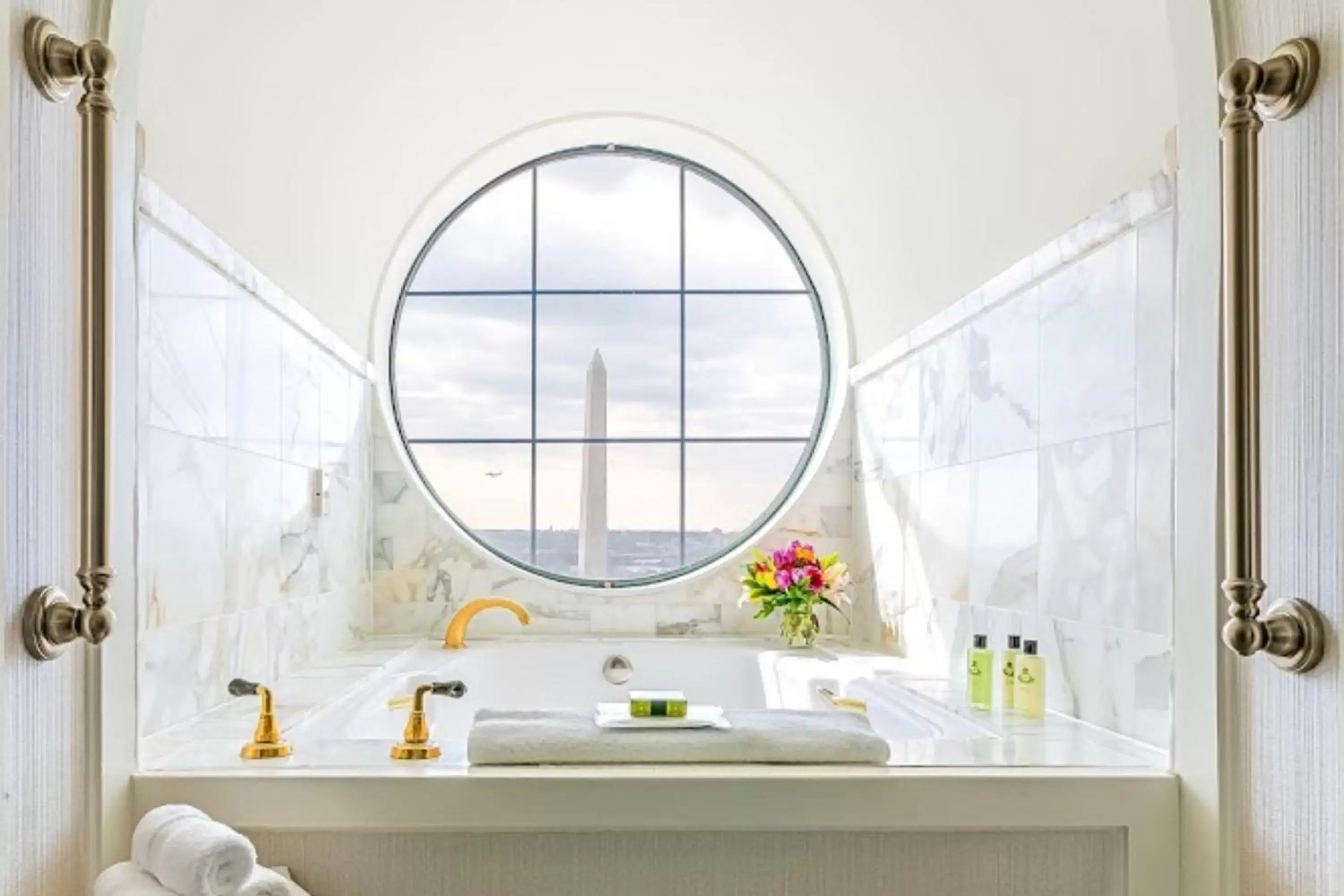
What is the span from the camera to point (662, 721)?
1.89 m

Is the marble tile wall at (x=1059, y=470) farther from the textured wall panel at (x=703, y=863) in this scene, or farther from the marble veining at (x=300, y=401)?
the marble veining at (x=300, y=401)

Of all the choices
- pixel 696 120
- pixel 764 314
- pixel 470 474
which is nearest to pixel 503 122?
pixel 696 120

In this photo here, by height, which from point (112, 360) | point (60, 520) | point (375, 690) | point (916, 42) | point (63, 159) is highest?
point (916, 42)

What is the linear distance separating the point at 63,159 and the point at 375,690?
1.55 m

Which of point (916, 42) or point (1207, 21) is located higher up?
point (916, 42)

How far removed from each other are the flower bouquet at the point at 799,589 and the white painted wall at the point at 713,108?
26.6 inches

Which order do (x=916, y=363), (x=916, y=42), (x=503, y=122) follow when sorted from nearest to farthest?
1. (x=916, y=42)
2. (x=916, y=363)
3. (x=503, y=122)

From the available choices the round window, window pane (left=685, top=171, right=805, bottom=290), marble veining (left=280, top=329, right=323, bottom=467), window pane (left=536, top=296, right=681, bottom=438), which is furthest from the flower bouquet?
window pane (left=536, top=296, right=681, bottom=438)

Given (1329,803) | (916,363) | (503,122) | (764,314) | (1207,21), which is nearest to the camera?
(1329,803)

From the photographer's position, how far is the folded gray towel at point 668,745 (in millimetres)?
1821

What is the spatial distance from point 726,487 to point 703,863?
749 centimetres

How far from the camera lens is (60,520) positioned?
1.53 metres

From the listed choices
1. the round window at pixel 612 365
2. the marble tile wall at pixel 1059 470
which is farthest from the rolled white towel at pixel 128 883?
the round window at pixel 612 365

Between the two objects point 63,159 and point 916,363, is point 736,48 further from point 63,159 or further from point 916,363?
point 63,159
